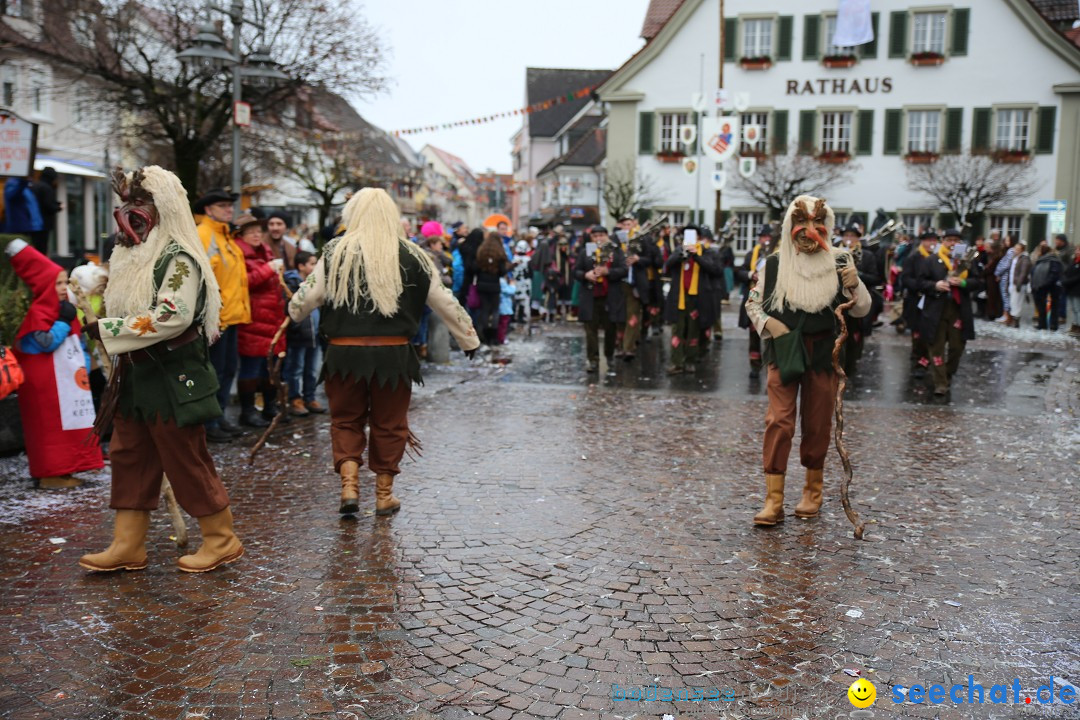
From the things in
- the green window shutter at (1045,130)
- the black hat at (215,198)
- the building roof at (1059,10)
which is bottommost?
the black hat at (215,198)

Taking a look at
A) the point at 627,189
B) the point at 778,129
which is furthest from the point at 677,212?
the point at 778,129

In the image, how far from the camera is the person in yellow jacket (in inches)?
303

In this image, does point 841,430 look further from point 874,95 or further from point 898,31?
point 898,31

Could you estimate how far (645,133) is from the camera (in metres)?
34.8

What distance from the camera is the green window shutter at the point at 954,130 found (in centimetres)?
3250

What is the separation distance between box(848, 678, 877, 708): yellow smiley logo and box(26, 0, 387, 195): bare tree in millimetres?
18978

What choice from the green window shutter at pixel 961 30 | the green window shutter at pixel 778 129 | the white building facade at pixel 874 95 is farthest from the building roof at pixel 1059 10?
the green window shutter at pixel 778 129

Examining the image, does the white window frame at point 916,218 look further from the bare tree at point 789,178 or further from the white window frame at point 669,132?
the white window frame at point 669,132

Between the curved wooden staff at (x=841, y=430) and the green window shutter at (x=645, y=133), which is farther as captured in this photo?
the green window shutter at (x=645, y=133)

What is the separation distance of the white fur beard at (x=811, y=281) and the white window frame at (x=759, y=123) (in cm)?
2952

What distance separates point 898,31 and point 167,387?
33787 mm

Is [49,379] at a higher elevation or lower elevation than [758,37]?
lower

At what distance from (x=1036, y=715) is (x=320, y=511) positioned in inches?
163

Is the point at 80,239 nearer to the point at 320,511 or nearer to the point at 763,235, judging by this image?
the point at 763,235
